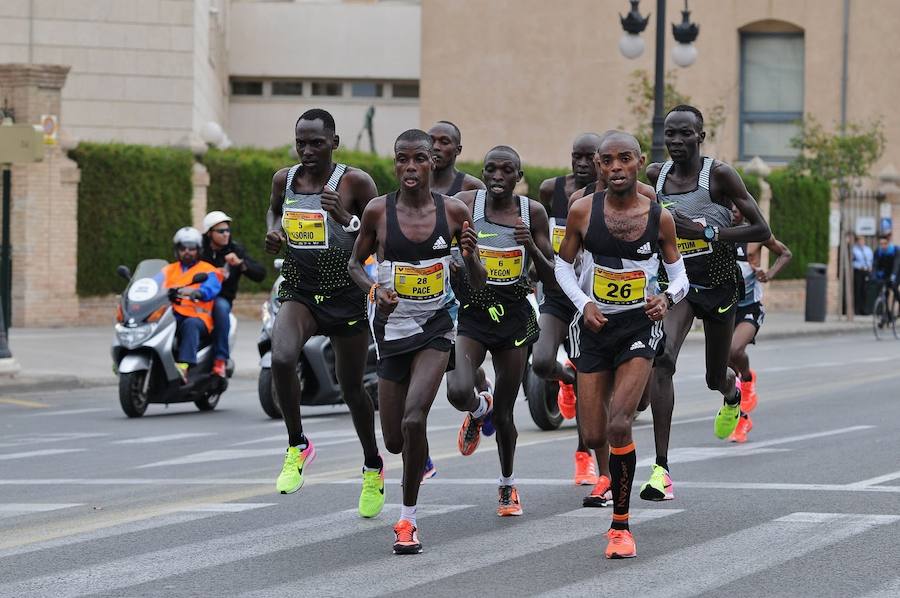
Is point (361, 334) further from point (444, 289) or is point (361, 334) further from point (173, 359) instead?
point (173, 359)

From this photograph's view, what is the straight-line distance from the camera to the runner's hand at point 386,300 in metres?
8.24

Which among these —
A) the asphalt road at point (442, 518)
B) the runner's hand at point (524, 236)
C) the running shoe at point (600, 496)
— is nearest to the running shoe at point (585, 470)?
the asphalt road at point (442, 518)

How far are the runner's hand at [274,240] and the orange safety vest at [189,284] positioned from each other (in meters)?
6.45

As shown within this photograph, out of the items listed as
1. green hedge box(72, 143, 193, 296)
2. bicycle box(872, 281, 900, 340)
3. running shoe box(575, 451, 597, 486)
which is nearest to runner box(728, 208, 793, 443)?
running shoe box(575, 451, 597, 486)

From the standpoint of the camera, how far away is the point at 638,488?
10297mm

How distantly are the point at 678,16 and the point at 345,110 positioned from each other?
13.7 metres

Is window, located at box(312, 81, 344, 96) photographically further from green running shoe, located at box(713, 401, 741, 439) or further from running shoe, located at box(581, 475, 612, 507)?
Result: running shoe, located at box(581, 475, 612, 507)

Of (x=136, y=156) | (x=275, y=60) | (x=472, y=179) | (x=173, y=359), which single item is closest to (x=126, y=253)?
(x=136, y=156)

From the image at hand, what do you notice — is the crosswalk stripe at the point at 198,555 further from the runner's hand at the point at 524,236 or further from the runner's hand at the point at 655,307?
the runner's hand at the point at 655,307

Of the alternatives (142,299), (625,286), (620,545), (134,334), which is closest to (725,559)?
(620,545)

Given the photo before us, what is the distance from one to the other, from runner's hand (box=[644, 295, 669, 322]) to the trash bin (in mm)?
28983

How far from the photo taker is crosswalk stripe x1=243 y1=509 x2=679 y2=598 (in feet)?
23.6

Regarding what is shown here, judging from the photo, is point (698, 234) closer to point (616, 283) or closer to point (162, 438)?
point (616, 283)

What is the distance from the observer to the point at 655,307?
8.16m
